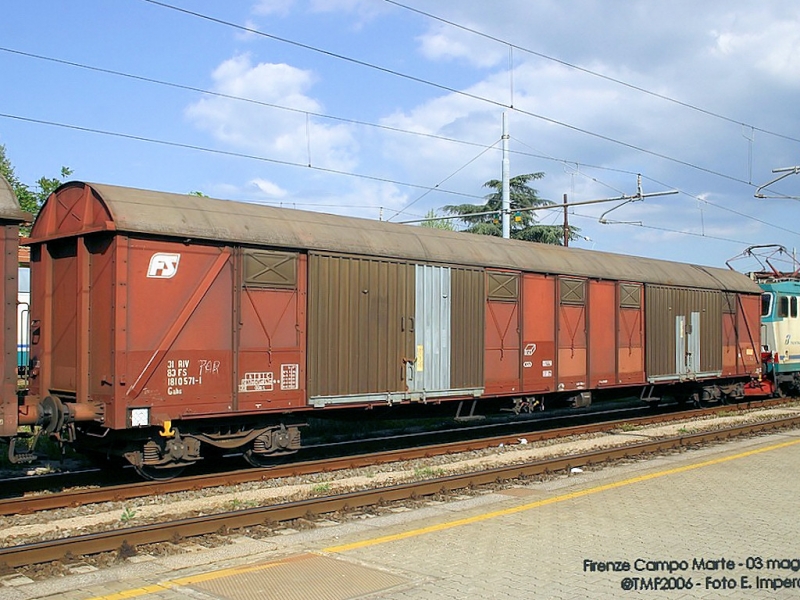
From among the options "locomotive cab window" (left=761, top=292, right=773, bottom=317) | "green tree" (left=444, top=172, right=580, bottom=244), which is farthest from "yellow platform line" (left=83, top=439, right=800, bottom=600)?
"green tree" (left=444, top=172, right=580, bottom=244)

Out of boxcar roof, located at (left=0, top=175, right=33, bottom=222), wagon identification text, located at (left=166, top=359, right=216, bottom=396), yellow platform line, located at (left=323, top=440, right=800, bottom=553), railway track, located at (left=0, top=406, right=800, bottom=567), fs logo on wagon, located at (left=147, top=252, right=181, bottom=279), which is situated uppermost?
boxcar roof, located at (left=0, top=175, right=33, bottom=222)

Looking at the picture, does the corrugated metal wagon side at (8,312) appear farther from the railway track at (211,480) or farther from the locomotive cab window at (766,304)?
the locomotive cab window at (766,304)

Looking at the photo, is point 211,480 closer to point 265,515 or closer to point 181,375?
point 181,375

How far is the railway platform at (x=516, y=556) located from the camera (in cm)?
582

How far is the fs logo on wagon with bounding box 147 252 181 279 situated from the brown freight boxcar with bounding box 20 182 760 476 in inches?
0.7

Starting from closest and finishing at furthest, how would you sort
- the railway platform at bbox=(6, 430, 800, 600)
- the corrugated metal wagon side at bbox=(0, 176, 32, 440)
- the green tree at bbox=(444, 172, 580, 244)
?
the railway platform at bbox=(6, 430, 800, 600) < the corrugated metal wagon side at bbox=(0, 176, 32, 440) < the green tree at bbox=(444, 172, 580, 244)

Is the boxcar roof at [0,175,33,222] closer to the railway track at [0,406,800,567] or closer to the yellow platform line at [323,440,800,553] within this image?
the railway track at [0,406,800,567]

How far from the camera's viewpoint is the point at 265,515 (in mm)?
8047

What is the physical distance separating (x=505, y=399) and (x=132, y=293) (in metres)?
7.99

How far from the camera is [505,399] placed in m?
15.1

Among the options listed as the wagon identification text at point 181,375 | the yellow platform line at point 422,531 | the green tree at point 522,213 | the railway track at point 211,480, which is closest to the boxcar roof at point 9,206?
the wagon identification text at point 181,375

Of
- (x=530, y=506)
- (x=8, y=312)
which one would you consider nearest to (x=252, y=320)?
(x=8, y=312)

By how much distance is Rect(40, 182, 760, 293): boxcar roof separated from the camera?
988 cm

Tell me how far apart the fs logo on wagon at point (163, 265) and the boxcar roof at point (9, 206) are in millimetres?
1571
